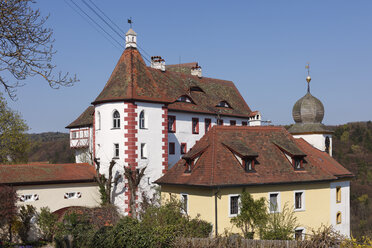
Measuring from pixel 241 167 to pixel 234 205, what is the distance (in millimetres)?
2424

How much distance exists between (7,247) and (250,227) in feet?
42.3

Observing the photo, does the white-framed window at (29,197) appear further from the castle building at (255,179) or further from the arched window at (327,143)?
the arched window at (327,143)

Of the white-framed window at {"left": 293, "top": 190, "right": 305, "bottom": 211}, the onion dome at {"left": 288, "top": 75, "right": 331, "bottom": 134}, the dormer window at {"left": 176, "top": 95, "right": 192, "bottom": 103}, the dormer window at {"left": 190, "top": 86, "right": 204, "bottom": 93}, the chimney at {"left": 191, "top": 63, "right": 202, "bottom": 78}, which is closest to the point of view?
the white-framed window at {"left": 293, "top": 190, "right": 305, "bottom": 211}

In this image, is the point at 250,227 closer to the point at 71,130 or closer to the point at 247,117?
the point at 247,117

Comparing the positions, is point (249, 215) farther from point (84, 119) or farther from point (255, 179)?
point (84, 119)

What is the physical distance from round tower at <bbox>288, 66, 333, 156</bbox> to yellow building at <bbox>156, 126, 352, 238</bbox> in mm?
6371

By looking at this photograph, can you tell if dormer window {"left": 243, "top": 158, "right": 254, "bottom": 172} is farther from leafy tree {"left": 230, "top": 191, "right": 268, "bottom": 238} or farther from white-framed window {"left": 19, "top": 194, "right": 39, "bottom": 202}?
white-framed window {"left": 19, "top": 194, "right": 39, "bottom": 202}

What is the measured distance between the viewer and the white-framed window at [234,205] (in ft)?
85.9

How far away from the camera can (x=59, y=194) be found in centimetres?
2897

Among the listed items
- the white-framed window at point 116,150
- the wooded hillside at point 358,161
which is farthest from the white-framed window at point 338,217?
the wooded hillside at point 358,161

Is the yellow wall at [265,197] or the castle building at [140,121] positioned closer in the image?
the yellow wall at [265,197]

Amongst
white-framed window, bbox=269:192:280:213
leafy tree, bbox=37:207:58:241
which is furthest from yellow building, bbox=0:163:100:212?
white-framed window, bbox=269:192:280:213

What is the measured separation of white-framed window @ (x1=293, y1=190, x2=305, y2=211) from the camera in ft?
93.4

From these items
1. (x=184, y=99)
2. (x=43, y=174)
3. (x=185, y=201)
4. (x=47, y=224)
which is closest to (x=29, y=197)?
(x=43, y=174)
